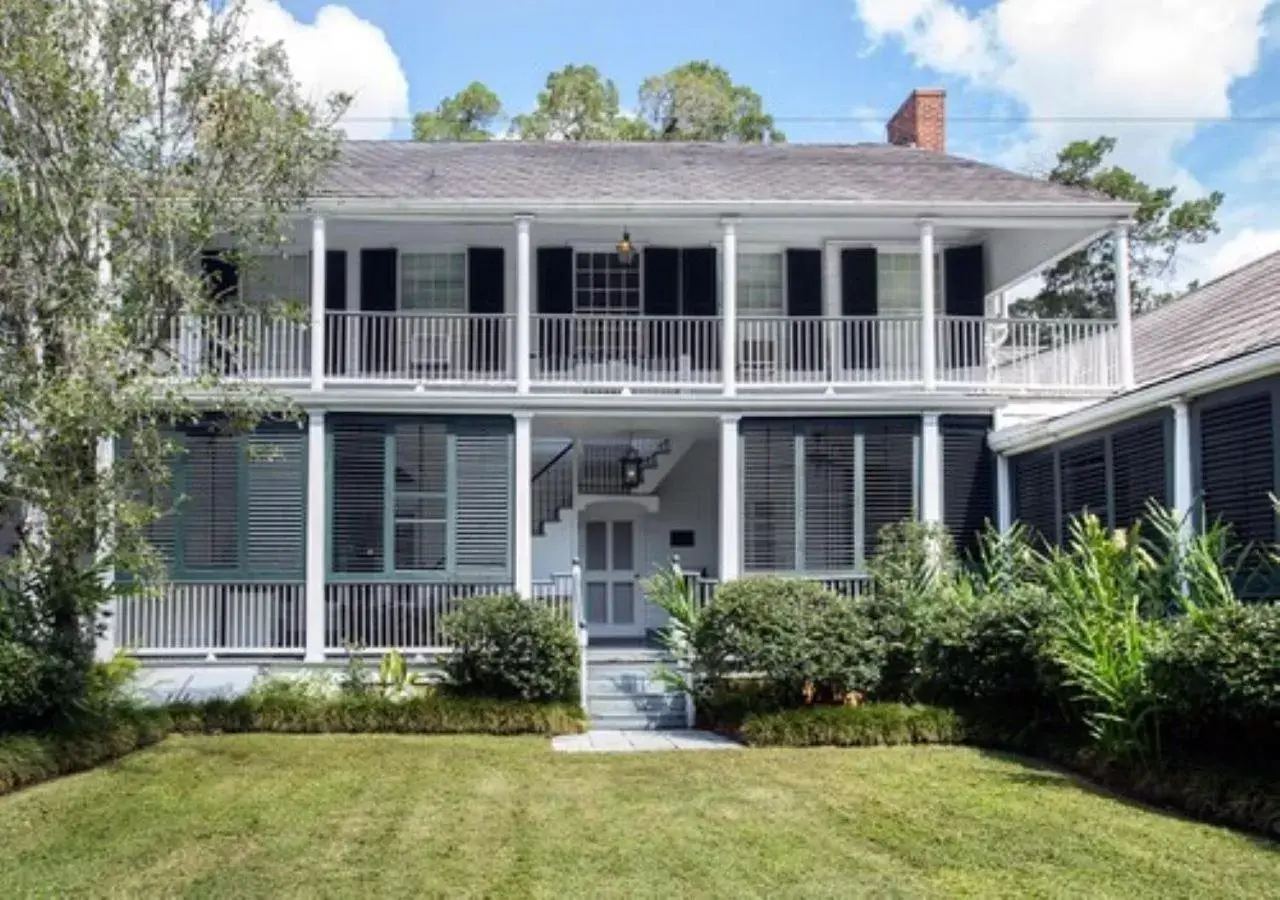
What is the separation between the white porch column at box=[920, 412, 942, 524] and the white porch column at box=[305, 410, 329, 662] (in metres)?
7.23

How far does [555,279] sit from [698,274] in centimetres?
202

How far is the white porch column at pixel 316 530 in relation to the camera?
14.6m

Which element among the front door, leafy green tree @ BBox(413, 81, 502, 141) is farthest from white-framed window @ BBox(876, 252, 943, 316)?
leafy green tree @ BBox(413, 81, 502, 141)

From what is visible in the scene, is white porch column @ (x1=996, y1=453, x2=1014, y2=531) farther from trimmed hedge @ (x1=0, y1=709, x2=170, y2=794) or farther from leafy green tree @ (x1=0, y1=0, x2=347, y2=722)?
trimmed hedge @ (x1=0, y1=709, x2=170, y2=794)

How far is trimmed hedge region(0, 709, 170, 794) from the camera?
31.5 ft

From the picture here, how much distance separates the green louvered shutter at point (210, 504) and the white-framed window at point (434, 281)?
363 cm

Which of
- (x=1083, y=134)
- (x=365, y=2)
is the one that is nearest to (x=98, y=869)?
(x=365, y=2)

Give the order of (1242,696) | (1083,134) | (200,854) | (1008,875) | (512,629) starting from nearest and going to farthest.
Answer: (1008,875), (200,854), (1242,696), (512,629), (1083,134)

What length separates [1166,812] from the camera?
844cm

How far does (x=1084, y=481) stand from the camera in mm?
13719

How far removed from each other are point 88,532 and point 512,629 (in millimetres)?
4224

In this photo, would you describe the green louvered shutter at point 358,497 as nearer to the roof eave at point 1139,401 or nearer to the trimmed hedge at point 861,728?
the trimmed hedge at point 861,728

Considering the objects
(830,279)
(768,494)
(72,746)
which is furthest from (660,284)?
(72,746)

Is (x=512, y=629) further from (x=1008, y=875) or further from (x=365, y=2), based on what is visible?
(x=365, y=2)
